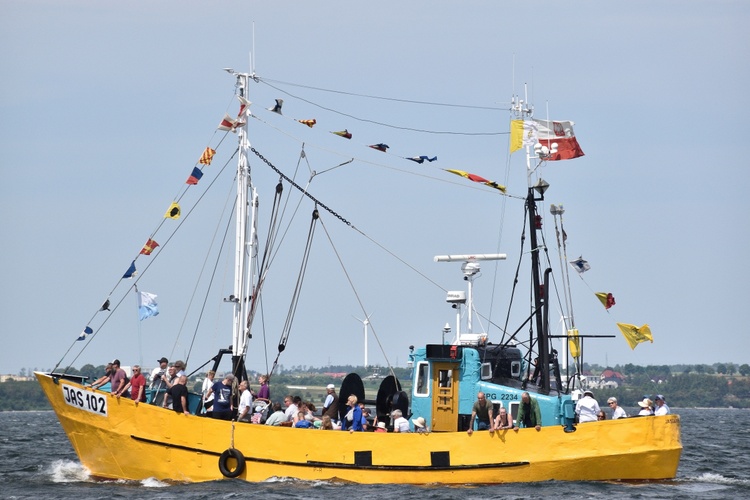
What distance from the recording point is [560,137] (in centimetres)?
3191

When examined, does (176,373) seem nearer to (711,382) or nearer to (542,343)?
(542,343)

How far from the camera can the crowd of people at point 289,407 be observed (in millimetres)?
28234

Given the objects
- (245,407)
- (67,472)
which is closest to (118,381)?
(245,407)

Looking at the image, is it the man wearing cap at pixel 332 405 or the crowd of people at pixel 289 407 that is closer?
the crowd of people at pixel 289 407

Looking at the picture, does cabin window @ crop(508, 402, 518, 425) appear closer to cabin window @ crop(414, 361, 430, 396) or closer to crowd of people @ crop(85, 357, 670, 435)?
crowd of people @ crop(85, 357, 670, 435)

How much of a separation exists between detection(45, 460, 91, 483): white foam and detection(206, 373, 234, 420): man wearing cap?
177 inches

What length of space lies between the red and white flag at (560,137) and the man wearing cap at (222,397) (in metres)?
9.91

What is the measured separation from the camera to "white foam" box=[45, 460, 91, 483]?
31719mm

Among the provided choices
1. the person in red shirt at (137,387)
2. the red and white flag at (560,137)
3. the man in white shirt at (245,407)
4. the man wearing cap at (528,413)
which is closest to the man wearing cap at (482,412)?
the man wearing cap at (528,413)

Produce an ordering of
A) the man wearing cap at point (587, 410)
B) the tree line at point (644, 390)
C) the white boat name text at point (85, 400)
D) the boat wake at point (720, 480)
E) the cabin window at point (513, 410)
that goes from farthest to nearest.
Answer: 1. the tree line at point (644, 390)
2. the boat wake at point (720, 480)
3. the white boat name text at point (85, 400)
4. the cabin window at point (513, 410)
5. the man wearing cap at point (587, 410)

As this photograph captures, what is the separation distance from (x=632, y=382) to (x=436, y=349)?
164821 millimetres

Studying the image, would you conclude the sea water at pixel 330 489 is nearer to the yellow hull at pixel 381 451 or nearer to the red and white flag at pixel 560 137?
the yellow hull at pixel 381 451

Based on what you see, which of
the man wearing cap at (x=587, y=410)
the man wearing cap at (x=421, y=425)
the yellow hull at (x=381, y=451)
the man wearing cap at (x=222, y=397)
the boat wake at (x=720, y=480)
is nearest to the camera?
the yellow hull at (x=381, y=451)

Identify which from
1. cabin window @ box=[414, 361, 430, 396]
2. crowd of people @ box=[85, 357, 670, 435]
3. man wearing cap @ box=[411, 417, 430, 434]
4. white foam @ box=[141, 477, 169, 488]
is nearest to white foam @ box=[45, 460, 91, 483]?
white foam @ box=[141, 477, 169, 488]
